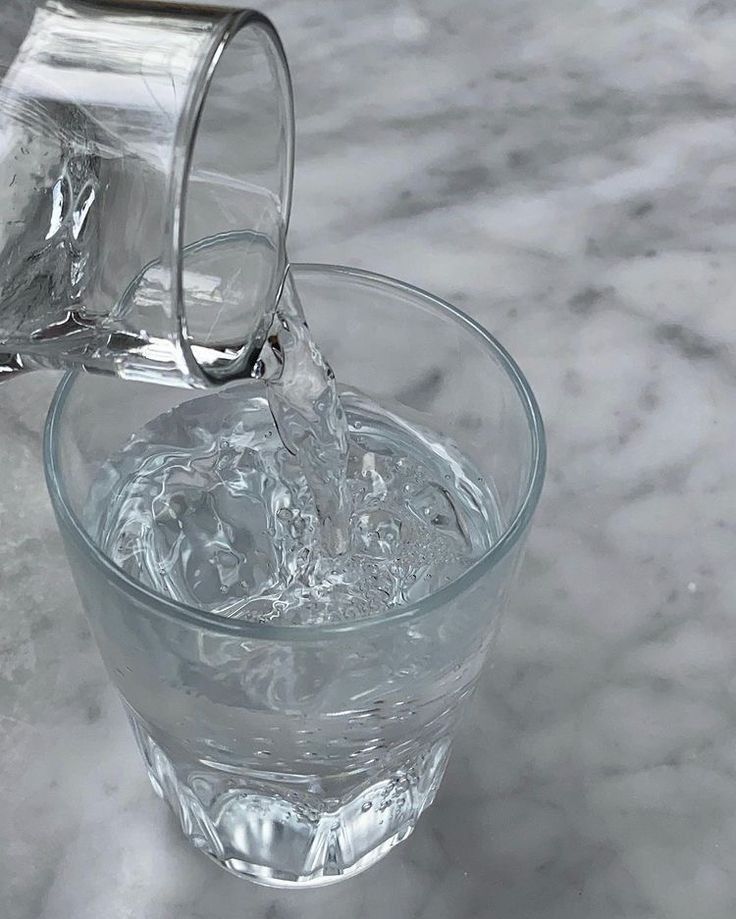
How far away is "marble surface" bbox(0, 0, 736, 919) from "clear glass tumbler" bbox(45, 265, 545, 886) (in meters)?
0.03

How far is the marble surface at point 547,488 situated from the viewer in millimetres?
592

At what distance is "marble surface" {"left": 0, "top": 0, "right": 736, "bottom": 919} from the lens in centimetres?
59

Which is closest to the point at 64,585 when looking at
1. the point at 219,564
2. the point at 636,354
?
the point at 219,564

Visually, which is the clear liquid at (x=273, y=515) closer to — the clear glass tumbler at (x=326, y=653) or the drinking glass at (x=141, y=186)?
the clear glass tumbler at (x=326, y=653)

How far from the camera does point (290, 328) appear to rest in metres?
0.52

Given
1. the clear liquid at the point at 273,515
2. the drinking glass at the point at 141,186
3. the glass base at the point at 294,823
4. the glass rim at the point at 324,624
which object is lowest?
the glass base at the point at 294,823

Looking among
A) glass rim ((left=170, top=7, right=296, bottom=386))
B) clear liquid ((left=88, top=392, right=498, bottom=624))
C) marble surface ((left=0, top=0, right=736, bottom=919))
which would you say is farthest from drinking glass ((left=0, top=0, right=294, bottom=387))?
marble surface ((left=0, top=0, right=736, bottom=919))

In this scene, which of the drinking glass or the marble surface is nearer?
the drinking glass

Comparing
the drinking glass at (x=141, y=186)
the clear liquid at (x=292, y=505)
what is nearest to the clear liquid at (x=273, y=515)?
the clear liquid at (x=292, y=505)

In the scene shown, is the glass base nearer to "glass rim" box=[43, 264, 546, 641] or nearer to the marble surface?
the marble surface

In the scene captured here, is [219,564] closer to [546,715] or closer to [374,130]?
[546,715]

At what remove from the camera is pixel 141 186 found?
16.7 inches

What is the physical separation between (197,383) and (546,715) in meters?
0.28

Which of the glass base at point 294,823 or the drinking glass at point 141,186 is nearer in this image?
the drinking glass at point 141,186
